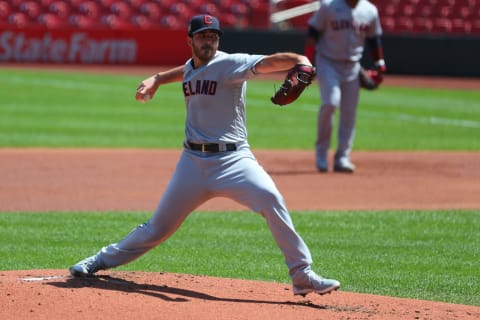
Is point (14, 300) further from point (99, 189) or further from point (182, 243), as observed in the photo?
point (99, 189)

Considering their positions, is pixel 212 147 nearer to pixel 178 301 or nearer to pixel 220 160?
pixel 220 160

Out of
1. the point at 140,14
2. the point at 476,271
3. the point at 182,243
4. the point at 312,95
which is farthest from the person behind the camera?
the point at 140,14

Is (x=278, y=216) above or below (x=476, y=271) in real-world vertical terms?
above

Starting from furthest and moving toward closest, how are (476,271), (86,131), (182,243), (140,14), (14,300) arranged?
1. (140,14)
2. (86,131)
3. (182,243)
4. (476,271)
5. (14,300)

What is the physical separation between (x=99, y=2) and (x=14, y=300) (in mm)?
27319

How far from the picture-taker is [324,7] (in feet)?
42.3

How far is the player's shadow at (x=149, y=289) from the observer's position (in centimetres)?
643

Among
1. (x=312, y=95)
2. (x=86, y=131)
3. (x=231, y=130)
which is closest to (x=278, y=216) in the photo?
(x=231, y=130)

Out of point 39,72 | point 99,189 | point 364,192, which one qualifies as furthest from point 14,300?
point 39,72

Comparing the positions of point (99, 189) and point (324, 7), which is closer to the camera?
point (99, 189)

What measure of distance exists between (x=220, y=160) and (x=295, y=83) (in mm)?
707

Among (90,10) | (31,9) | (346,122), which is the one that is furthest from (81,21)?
(346,122)

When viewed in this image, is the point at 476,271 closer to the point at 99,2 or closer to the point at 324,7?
the point at 324,7

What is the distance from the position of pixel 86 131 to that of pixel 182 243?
8.86 meters
